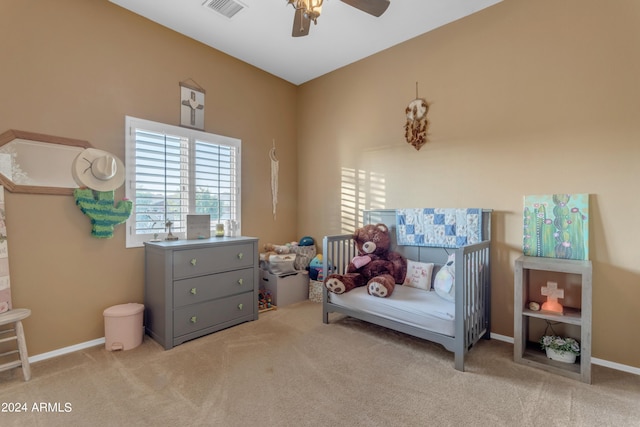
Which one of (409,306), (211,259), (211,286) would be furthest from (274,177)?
(409,306)

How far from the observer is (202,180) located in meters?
3.23

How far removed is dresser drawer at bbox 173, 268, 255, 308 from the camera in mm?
2555

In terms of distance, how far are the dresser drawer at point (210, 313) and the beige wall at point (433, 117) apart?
2.00ft

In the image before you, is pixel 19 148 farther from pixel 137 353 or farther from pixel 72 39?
pixel 137 353

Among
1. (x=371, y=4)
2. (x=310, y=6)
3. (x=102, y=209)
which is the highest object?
(x=371, y=4)

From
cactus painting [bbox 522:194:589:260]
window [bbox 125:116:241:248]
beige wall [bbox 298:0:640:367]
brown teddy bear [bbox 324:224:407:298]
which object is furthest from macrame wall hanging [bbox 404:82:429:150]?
window [bbox 125:116:241:248]

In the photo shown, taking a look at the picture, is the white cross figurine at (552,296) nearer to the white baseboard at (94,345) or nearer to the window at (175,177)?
the white baseboard at (94,345)

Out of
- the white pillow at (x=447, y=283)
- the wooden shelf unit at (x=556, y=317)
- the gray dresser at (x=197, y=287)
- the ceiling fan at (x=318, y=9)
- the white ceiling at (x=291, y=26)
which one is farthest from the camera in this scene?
the white ceiling at (x=291, y=26)

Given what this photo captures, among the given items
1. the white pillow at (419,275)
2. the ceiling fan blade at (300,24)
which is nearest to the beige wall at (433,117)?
the white pillow at (419,275)

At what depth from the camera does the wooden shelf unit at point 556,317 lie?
1.96 meters

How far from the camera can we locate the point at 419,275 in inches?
112

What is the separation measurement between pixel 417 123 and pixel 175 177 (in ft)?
8.32

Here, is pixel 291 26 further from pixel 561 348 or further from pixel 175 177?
pixel 561 348

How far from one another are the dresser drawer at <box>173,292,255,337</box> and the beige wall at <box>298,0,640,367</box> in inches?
67.6
